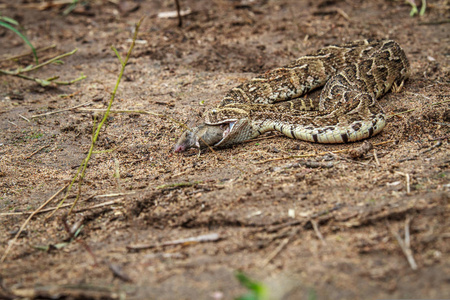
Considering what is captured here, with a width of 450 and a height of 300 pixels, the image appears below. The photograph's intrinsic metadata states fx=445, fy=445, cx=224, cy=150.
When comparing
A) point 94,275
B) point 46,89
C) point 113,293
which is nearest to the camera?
point 113,293

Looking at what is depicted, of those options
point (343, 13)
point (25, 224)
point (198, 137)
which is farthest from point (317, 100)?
point (25, 224)

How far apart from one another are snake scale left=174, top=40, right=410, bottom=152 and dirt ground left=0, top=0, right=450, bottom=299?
0.21 meters

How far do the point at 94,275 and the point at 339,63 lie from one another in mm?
5562

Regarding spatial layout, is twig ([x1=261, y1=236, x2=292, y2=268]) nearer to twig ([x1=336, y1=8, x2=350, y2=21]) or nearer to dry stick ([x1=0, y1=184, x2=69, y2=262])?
dry stick ([x1=0, y1=184, x2=69, y2=262])

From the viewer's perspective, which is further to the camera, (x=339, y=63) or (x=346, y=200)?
(x=339, y=63)

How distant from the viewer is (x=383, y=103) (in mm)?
6660

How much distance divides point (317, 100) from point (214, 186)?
9.96 ft

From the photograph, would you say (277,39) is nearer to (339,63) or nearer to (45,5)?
(339,63)

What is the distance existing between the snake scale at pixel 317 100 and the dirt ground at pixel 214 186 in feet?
0.69

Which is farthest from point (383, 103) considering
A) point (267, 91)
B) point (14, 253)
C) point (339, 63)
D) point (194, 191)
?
point (14, 253)

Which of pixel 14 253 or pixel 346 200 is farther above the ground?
pixel 346 200

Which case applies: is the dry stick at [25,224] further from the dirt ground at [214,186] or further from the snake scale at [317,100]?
the snake scale at [317,100]

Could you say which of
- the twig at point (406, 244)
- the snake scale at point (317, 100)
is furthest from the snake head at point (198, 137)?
the twig at point (406, 244)

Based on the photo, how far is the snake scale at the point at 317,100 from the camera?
18.7ft
